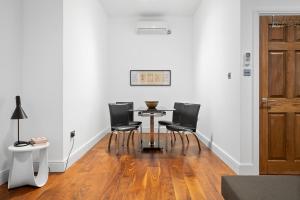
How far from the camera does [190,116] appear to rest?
178 inches

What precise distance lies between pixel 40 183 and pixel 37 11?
223 cm

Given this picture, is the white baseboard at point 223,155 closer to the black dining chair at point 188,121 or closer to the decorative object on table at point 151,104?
the black dining chair at point 188,121

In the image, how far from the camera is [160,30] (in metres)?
6.28

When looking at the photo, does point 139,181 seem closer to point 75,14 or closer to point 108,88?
point 75,14

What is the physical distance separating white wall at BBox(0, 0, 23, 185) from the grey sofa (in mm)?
2536

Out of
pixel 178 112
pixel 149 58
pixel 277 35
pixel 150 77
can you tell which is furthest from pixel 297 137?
pixel 149 58

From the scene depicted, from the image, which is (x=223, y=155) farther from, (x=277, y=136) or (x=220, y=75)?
(x=220, y=75)

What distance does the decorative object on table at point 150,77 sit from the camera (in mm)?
6434

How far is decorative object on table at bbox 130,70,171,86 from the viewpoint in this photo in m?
6.43

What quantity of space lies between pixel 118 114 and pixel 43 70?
1888mm

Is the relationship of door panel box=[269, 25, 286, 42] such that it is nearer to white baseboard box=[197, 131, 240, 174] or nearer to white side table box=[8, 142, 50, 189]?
white baseboard box=[197, 131, 240, 174]

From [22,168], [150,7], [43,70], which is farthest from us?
[150,7]

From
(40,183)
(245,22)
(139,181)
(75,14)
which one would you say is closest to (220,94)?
(245,22)

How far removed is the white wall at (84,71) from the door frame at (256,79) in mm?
2595
